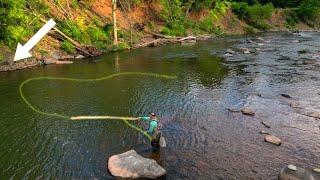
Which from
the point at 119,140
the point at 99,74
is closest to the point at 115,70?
the point at 99,74

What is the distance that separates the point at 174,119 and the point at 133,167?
308 inches

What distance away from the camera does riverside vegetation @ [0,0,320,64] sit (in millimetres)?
40275

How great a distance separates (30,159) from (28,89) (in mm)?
13599

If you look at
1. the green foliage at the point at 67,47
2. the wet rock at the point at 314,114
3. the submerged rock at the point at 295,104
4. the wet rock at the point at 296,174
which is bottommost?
the wet rock at the point at 314,114

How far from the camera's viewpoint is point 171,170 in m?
17.2

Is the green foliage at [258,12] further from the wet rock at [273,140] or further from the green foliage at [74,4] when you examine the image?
the wet rock at [273,140]

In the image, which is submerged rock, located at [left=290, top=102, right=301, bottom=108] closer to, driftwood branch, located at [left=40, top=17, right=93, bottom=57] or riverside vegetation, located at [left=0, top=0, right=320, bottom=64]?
driftwood branch, located at [left=40, top=17, right=93, bottom=57]

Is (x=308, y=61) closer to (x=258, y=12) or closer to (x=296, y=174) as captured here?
(x=296, y=174)

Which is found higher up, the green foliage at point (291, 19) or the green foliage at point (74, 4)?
the green foliage at point (74, 4)

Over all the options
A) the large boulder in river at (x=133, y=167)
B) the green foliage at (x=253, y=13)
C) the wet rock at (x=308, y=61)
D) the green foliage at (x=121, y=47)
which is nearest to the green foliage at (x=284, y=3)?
the green foliage at (x=253, y=13)

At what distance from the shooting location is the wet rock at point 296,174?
15969 millimetres

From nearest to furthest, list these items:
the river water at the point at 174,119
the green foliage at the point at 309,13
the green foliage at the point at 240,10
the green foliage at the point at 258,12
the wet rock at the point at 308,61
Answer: the river water at the point at 174,119
the wet rock at the point at 308,61
the green foliage at the point at 240,10
the green foliage at the point at 258,12
the green foliage at the point at 309,13

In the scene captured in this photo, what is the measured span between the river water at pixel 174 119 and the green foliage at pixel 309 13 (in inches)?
2314

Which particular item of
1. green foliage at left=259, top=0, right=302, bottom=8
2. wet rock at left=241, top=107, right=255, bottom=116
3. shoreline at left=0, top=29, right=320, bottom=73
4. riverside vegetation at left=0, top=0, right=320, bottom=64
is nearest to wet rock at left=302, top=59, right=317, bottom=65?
wet rock at left=241, top=107, right=255, bottom=116
